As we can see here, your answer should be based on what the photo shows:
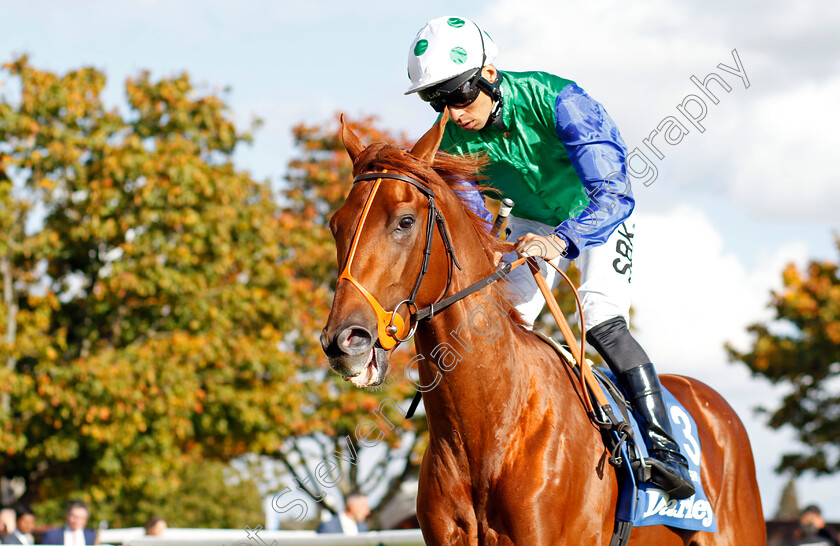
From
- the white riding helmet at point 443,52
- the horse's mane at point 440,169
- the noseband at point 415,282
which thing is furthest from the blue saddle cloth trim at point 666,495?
the white riding helmet at point 443,52

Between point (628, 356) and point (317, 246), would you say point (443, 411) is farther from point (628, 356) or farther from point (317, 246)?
point (317, 246)

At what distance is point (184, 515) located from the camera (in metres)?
35.3

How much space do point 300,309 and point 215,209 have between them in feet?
10.8

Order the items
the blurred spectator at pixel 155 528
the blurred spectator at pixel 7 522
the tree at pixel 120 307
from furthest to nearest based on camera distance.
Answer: the tree at pixel 120 307 < the blurred spectator at pixel 7 522 < the blurred spectator at pixel 155 528

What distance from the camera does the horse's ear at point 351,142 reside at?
150 inches

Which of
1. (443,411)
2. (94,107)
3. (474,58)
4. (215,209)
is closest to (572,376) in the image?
(443,411)

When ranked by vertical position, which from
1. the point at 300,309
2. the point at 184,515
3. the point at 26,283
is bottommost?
the point at 184,515

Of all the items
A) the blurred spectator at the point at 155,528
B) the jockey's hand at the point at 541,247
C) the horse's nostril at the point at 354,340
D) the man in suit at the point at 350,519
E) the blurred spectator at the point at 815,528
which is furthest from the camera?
the blurred spectator at the point at 815,528

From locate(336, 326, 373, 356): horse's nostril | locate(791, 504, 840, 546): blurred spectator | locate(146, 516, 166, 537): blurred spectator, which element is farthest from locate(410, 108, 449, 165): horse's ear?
locate(791, 504, 840, 546): blurred spectator

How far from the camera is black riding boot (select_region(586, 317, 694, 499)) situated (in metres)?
4.04

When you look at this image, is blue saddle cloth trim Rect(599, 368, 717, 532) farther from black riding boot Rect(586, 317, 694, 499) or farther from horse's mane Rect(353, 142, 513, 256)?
horse's mane Rect(353, 142, 513, 256)

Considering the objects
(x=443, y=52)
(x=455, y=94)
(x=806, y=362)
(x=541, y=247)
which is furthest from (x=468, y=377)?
(x=806, y=362)

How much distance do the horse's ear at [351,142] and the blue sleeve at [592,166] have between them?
A: 36.2 inches

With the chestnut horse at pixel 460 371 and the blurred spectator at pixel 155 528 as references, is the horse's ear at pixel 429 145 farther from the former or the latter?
the blurred spectator at pixel 155 528
